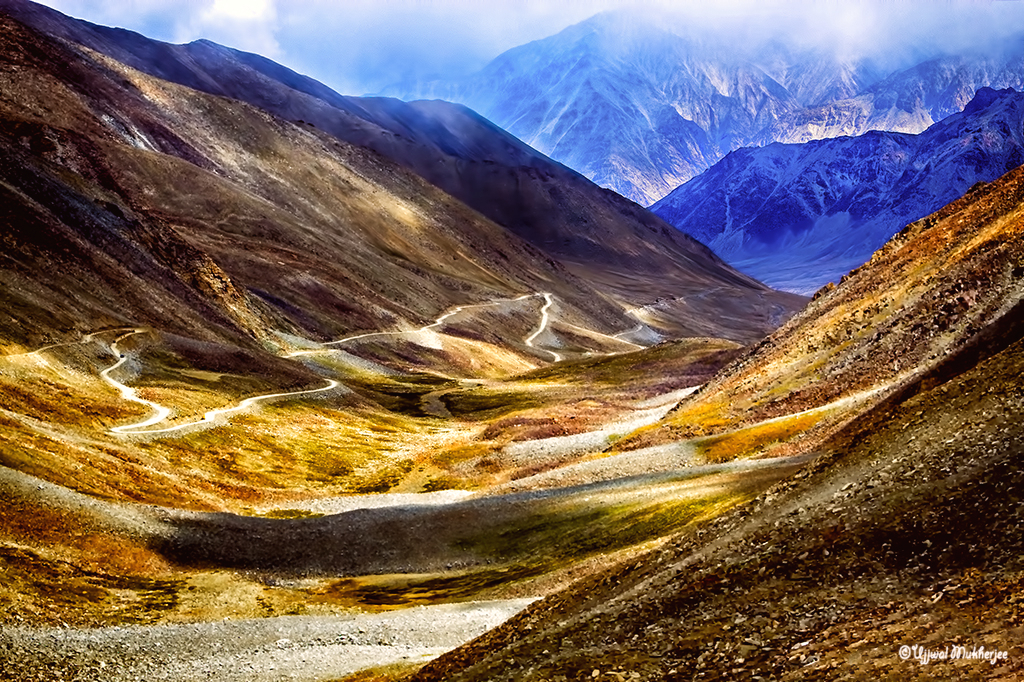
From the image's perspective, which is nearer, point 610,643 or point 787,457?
point 610,643

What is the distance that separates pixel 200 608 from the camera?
38906 mm

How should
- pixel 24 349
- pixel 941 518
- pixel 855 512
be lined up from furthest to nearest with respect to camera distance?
pixel 24 349, pixel 855 512, pixel 941 518

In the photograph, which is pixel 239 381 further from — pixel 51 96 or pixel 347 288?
pixel 51 96

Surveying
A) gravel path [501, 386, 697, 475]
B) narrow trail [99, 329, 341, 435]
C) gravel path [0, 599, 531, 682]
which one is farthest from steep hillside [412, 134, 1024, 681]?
narrow trail [99, 329, 341, 435]

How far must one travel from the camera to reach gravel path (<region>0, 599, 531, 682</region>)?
97.0 feet

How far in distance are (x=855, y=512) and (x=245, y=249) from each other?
164144mm

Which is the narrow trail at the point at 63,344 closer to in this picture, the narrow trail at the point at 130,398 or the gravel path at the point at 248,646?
the narrow trail at the point at 130,398

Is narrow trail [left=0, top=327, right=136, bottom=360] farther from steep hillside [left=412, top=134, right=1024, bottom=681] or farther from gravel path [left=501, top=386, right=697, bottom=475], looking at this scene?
steep hillside [left=412, top=134, right=1024, bottom=681]

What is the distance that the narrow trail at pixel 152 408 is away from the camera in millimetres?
76312

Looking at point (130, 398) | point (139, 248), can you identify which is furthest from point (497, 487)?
point (139, 248)

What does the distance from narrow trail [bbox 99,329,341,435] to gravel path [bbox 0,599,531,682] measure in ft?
141

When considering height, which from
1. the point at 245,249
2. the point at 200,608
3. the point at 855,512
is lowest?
the point at 200,608

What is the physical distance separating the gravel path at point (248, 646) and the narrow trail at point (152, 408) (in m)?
43.1

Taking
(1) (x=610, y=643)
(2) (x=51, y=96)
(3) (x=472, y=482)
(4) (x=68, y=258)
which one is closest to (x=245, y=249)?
(2) (x=51, y=96)
